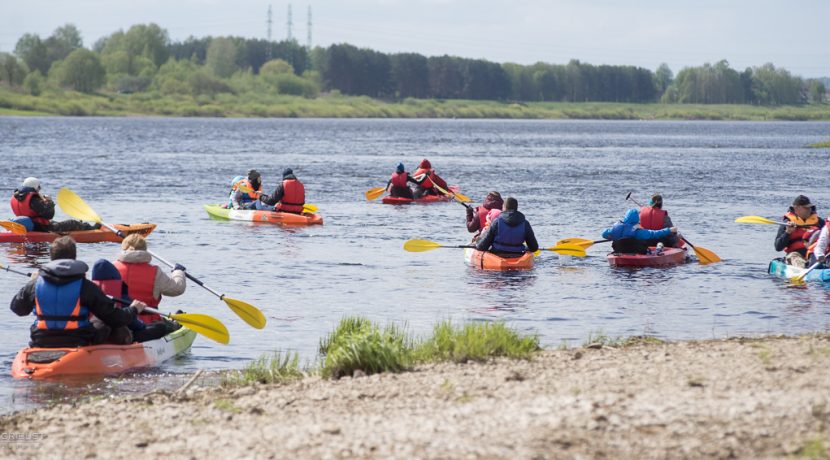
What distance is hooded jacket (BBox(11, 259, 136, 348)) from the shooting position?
444 inches

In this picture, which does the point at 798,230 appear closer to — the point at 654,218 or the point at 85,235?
the point at 654,218

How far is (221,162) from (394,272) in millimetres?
40583

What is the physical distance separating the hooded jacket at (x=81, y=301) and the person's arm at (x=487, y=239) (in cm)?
930

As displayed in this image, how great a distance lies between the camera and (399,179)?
34781 millimetres

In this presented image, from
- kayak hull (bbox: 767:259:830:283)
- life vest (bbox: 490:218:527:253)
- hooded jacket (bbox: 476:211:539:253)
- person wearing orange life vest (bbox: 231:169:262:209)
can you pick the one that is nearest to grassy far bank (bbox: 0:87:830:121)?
person wearing orange life vest (bbox: 231:169:262:209)

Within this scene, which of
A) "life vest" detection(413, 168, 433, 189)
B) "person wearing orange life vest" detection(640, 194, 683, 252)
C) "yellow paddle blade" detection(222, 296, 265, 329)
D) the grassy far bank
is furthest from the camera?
the grassy far bank

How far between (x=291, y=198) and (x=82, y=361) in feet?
52.0

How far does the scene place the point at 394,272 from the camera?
21.0 meters

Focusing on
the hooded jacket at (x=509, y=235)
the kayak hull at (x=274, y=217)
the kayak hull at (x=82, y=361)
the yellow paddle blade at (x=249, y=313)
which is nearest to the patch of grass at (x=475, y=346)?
the yellow paddle blade at (x=249, y=313)

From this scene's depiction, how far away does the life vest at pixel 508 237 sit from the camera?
20344 millimetres

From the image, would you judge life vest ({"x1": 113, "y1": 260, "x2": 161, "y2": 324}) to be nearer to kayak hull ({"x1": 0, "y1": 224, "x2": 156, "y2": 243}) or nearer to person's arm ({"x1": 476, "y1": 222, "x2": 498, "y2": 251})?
person's arm ({"x1": 476, "y1": 222, "x2": 498, "y2": 251})

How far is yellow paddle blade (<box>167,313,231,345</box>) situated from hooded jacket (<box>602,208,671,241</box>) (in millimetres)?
9244

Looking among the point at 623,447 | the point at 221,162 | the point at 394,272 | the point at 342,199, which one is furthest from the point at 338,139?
the point at 623,447

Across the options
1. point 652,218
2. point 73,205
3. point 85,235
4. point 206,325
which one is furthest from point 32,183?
point 652,218
